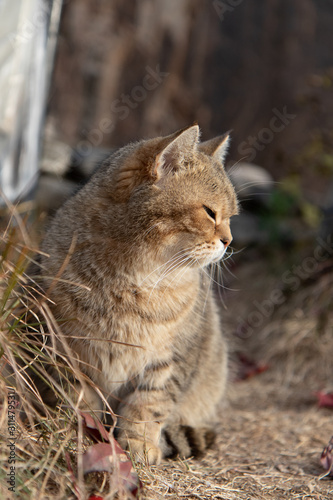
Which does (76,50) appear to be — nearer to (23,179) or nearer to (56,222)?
(23,179)

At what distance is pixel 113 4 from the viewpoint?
19.1ft

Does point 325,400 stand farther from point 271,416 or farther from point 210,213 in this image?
point 210,213

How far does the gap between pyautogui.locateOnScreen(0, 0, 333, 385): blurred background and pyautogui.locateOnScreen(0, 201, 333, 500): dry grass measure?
0.04 m

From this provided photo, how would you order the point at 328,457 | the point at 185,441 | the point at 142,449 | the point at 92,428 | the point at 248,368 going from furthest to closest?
the point at 248,368, the point at 185,441, the point at 328,457, the point at 142,449, the point at 92,428

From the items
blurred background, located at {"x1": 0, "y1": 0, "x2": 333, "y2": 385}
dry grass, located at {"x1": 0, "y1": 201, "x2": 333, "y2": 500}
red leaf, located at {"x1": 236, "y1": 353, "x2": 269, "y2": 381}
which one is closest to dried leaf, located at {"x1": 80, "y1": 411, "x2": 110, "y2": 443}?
dry grass, located at {"x1": 0, "y1": 201, "x2": 333, "y2": 500}

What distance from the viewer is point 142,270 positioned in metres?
1.93

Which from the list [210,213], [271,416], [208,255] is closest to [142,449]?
[208,255]

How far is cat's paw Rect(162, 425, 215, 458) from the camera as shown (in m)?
2.07

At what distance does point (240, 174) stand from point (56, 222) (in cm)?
351

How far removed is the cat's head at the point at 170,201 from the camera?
1.90 metres

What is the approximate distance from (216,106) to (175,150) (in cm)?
546

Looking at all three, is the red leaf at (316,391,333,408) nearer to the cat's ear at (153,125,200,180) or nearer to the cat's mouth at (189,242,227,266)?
the cat's mouth at (189,242,227,266)

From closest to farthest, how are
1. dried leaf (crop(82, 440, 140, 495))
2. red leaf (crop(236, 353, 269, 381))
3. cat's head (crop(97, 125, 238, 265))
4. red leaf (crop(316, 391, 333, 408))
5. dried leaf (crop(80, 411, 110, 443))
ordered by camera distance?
dried leaf (crop(82, 440, 140, 495)) < dried leaf (crop(80, 411, 110, 443)) < cat's head (crop(97, 125, 238, 265)) < red leaf (crop(316, 391, 333, 408)) < red leaf (crop(236, 353, 269, 381))

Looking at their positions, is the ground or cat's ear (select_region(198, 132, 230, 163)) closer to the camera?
the ground
